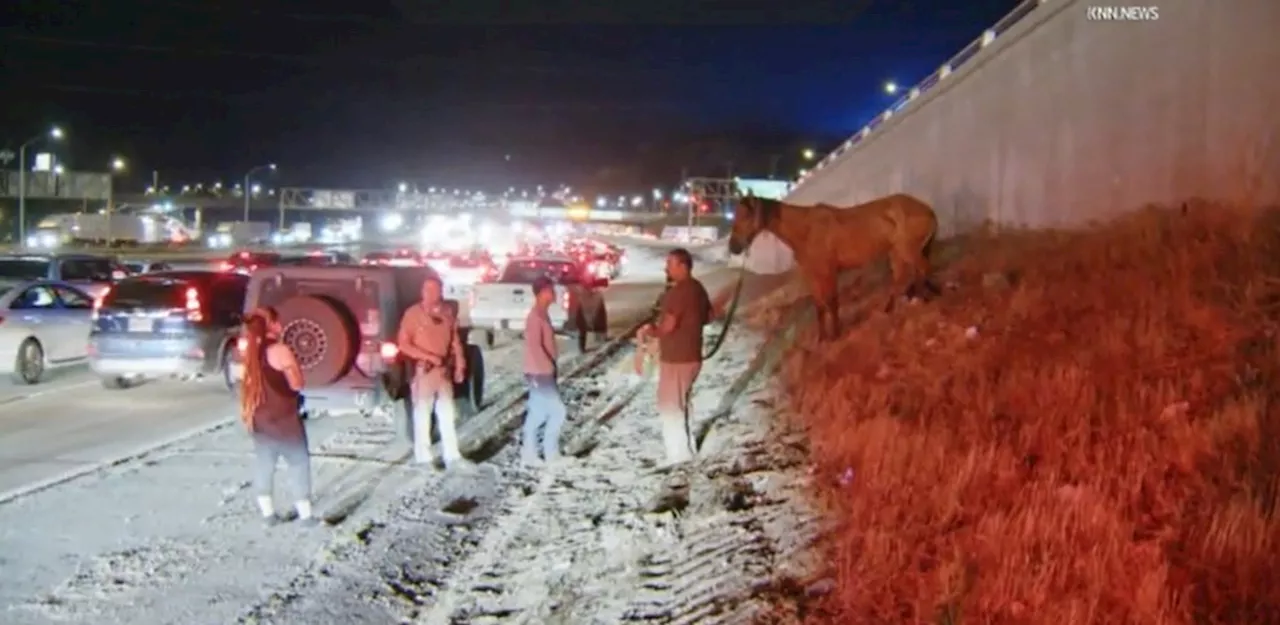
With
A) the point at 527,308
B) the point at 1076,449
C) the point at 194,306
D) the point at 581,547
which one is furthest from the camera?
the point at 527,308

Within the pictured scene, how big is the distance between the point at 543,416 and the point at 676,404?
1547 mm

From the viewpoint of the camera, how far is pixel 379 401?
12398 mm

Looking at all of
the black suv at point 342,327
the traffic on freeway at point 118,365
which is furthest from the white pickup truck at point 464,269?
the black suv at point 342,327

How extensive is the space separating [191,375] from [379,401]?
5922mm

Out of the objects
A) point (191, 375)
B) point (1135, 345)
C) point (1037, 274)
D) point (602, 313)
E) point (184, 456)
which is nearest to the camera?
point (1135, 345)

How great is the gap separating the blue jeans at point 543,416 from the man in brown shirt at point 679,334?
4.04ft

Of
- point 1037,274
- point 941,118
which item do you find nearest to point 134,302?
point 1037,274

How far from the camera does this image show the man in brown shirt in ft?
35.2

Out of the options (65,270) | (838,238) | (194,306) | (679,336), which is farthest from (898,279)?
(65,270)

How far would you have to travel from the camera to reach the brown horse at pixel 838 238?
651 inches

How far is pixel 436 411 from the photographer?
39.2 ft

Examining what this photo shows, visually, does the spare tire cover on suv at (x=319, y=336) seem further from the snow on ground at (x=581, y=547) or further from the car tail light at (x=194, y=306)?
the car tail light at (x=194, y=306)

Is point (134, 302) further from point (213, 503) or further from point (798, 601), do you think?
point (798, 601)

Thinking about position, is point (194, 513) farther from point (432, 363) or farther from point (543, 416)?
point (543, 416)
